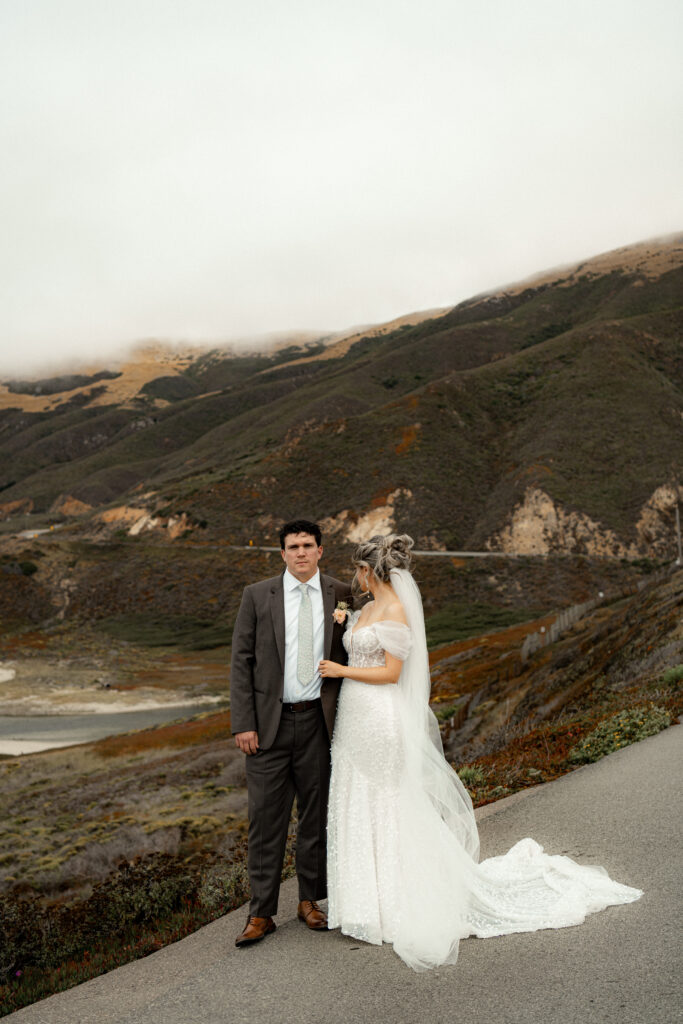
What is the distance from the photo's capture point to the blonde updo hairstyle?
5.09m

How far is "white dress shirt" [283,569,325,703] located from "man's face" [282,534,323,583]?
0.06m

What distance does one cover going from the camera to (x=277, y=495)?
73.5m

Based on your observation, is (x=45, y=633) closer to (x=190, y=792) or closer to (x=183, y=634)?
(x=183, y=634)

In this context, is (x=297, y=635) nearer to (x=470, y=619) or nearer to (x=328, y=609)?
(x=328, y=609)

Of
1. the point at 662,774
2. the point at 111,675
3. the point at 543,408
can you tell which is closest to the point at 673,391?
the point at 543,408

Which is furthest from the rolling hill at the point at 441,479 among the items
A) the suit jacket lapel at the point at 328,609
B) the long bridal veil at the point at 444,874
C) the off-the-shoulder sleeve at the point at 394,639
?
the off-the-shoulder sleeve at the point at 394,639

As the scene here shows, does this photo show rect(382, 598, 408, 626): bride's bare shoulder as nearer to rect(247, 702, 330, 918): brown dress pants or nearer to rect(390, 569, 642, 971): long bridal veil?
rect(390, 569, 642, 971): long bridal veil

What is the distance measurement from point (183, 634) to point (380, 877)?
55.7 metres

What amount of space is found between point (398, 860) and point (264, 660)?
4.94 feet

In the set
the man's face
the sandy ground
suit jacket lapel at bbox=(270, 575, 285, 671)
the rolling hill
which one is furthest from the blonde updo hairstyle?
the rolling hill

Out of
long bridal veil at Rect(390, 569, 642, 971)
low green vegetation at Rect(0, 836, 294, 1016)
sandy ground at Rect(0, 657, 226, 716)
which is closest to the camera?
long bridal veil at Rect(390, 569, 642, 971)

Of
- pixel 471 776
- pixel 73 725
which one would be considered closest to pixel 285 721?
pixel 471 776

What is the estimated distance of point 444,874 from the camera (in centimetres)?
474

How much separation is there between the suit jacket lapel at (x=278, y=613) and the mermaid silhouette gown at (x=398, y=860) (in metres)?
0.44
